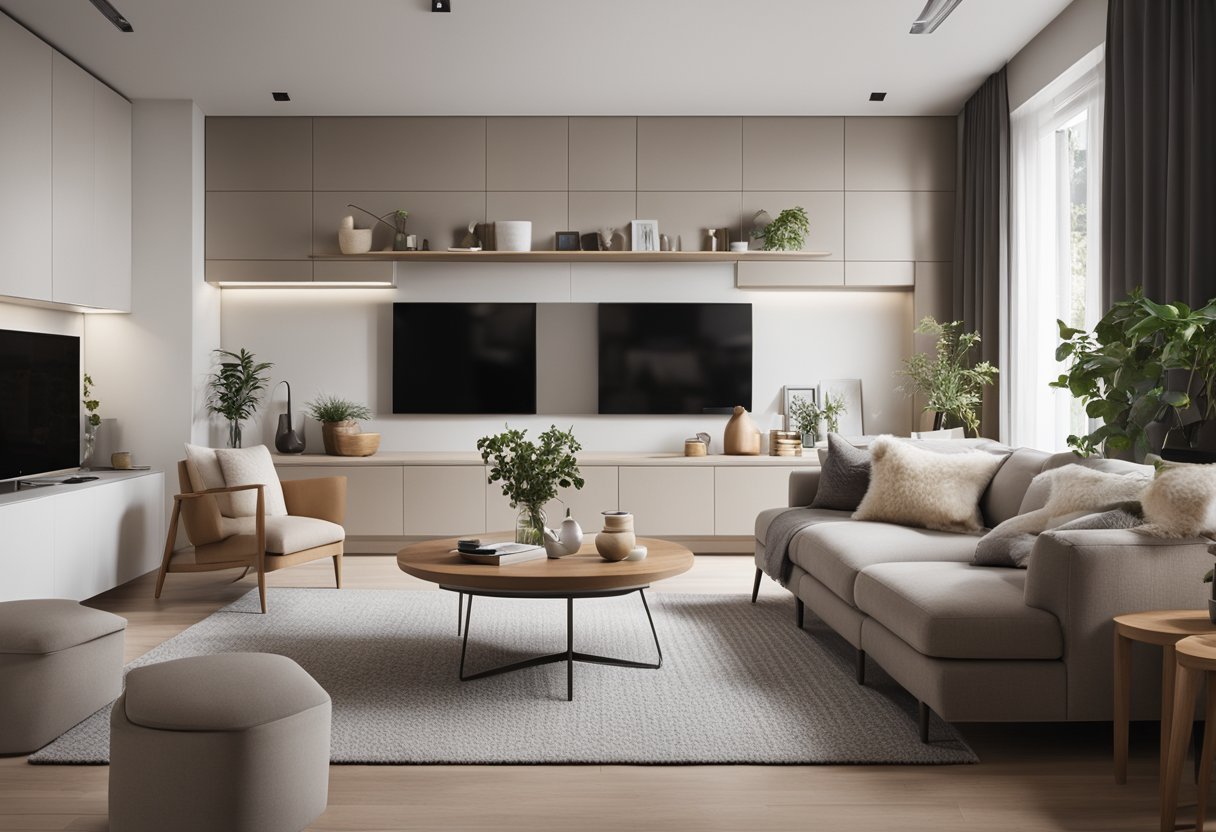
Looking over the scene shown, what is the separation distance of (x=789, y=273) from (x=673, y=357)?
0.93 m

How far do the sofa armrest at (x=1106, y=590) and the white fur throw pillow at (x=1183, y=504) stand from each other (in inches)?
1.3

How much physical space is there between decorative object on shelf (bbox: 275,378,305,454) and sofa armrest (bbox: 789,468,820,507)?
323 cm

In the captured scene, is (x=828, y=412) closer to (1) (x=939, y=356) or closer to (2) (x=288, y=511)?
(1) (x=939, y=356)

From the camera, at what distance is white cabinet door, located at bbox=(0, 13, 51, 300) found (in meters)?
4.48

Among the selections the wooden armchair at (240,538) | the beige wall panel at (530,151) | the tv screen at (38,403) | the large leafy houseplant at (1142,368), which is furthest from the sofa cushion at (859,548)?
the tv screen at (38,403)

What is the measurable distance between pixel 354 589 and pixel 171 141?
118 inches

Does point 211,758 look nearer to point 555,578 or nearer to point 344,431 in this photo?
point 555,578

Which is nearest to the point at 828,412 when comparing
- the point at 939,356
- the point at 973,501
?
the point at 939,356

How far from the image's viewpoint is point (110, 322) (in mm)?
5820

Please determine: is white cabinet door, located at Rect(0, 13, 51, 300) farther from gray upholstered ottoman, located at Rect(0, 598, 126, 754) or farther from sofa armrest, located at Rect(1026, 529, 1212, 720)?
sofa armrest, located at Rect(1026, 529, 1212, 720)

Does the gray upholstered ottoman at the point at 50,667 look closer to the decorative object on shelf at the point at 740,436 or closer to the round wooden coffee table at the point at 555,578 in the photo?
the round wooden coffee table at the point at 555,578

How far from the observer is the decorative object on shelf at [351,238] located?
20.0ft

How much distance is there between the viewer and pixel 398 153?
6270mm

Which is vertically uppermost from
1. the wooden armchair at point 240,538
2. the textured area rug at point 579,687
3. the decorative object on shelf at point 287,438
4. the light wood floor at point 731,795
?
the decorative object on shelf at point 287,438
